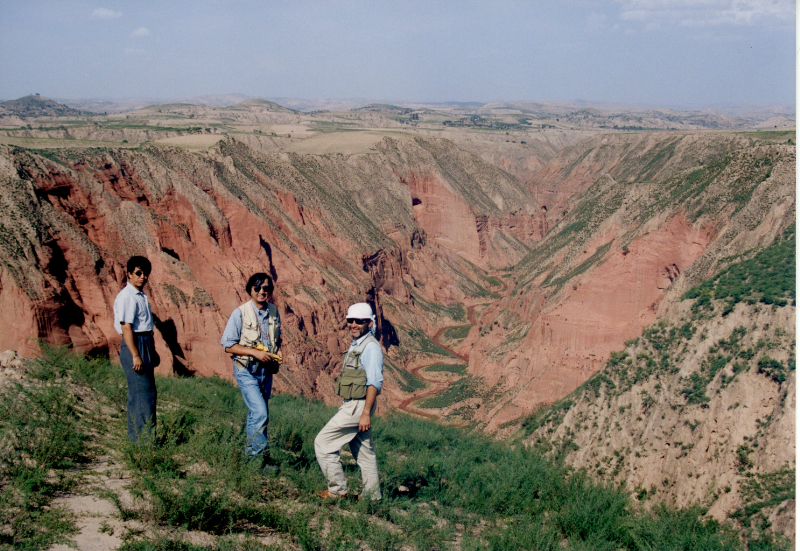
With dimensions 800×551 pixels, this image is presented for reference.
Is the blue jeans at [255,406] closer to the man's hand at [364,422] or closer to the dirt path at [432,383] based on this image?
the man's hand at [364,422]

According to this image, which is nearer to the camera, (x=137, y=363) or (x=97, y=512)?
(x=97, y=512)

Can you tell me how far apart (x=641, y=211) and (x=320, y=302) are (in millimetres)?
18004

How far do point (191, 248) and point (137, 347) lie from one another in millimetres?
21344

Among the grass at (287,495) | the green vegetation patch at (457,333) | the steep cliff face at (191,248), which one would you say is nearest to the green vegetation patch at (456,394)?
the steep cliff face at (191,248)

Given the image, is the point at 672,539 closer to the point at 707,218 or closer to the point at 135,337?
the point at 135,337

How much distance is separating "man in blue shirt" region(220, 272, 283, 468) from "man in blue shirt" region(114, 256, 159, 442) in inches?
41.2

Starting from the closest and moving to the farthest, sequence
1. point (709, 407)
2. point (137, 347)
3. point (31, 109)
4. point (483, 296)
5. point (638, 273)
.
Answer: point (137, 347), point (709, 407), point (638, 273), point (483, 296), point (31, 109)

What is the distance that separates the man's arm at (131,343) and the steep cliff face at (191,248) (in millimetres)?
11584

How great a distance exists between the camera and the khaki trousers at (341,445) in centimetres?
764

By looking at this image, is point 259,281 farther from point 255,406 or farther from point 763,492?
point 763,492

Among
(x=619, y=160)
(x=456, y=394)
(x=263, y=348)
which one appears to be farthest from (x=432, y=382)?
(x=619, y=160)

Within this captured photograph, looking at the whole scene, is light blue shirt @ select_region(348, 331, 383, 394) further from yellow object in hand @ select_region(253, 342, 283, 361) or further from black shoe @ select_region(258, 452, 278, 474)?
black shoe @ select_region(258, 452, 278, 474)

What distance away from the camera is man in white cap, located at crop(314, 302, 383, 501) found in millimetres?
7566

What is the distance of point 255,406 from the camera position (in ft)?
27.1
